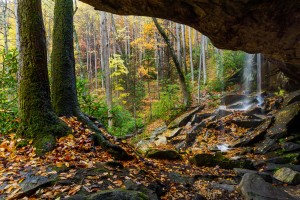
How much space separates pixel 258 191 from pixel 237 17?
3.80 m

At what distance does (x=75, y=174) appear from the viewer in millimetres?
4352

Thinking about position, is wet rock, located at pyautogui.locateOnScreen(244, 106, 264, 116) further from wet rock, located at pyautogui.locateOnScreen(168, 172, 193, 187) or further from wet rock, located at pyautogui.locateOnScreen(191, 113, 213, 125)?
wet rock, located at pyautogui.locateOnScreen(168, 172, 193, 187)

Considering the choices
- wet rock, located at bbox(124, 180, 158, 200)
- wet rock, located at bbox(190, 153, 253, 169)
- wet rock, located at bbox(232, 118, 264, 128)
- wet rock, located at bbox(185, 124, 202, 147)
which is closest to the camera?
wet rock, located at bbox(124, 180, 158, 200)

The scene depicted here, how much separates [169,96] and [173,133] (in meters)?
4.06

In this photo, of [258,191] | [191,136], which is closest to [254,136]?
[191,136]

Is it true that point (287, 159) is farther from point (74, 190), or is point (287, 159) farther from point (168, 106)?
point (168, 106)

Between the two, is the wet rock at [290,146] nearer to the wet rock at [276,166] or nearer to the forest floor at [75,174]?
the wet rock at [276,166]

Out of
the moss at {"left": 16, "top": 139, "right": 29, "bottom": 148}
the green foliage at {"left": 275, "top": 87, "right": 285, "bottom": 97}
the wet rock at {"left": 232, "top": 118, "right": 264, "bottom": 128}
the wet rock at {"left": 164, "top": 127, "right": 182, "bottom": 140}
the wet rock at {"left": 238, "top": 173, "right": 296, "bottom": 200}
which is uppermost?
the green foliage at {"left": 275, "top": 87, "right": 285, "bottom": 97}

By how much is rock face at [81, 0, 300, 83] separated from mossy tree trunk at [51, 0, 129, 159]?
102 inches

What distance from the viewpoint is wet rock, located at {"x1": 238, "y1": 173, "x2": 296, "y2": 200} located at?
16.7 ft

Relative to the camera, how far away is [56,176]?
4.20 meters

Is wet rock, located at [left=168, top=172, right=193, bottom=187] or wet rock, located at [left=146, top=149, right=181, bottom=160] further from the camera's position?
wet rock, located at [left=146, top=149, right=181, bottom=160]

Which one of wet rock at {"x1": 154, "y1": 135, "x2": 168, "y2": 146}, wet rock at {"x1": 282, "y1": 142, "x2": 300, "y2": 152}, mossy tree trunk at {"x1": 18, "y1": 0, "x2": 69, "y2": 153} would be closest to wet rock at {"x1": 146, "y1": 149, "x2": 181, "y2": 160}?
wet rock at {"x1": 154, "y1": 135, "x2": 168, "y2": 146}

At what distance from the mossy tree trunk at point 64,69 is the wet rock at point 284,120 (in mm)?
7181
